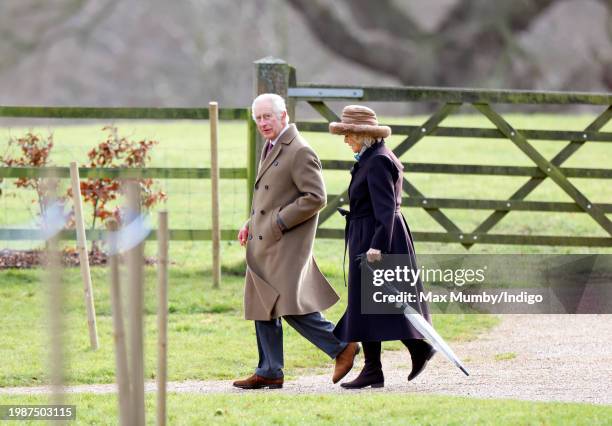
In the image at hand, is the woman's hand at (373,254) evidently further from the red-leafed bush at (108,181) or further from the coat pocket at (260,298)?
the red-leafed bush at (108,181)

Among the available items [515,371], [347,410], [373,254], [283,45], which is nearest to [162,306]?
[347,410]

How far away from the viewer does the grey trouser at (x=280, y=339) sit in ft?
25.1

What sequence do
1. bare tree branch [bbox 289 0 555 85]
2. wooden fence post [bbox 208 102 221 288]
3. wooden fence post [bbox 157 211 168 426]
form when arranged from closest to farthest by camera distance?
wooden fence post [bbox 157 211 168 426]
wooden fence post [bbox 208 102 221 288]
bare tree branch [bbox 289 0 555 85]

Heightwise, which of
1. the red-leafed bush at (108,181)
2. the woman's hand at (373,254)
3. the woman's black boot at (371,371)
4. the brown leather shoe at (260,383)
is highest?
the red-leafed bush at (108,181)

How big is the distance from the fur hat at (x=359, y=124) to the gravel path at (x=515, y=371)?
1.50 metres

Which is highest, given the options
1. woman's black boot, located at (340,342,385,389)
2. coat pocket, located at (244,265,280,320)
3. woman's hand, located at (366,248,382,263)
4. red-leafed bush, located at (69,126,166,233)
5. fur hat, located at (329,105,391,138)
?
fur hat, located at (329,105,391,138)

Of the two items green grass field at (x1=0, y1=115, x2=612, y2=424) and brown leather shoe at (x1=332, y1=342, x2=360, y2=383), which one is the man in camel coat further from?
green grass field at (x1=0, y1=115, x2=612, y2=424)

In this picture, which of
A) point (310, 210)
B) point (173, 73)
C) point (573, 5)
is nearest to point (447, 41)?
point (573, 5)

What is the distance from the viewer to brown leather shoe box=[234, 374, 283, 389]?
7.64 m

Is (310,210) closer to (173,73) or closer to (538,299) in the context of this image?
(538,299)

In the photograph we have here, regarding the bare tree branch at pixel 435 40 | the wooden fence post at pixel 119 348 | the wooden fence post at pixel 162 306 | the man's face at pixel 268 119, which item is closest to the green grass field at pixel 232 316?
the wooden fence post at pixel 162 306

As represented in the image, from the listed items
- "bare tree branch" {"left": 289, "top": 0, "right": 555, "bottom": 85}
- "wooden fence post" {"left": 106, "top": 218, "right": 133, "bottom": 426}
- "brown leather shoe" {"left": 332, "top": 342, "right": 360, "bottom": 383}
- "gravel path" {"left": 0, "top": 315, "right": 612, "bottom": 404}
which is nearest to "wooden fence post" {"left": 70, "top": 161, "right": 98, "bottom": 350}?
"gravel path" {"left": 0, "top": 315, "right": 612, "bottom": 404}

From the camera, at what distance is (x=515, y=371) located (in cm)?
804

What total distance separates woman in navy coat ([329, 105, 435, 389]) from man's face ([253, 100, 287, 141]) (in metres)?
0.32
